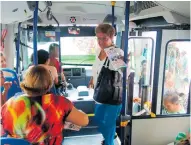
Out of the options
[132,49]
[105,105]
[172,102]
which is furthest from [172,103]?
[105,105]

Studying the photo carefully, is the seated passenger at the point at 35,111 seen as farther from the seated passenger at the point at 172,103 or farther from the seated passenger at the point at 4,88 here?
the seated passenger at the point at 172,103

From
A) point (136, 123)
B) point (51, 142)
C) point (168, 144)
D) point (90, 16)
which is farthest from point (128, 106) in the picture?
point (90, 16)

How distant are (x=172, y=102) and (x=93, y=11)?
222cm

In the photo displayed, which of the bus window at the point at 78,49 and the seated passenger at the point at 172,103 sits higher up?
the bus window at the point at 78,49

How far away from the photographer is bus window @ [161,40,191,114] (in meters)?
→ 3.42

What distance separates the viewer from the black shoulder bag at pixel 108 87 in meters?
2.21

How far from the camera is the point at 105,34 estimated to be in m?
2.14

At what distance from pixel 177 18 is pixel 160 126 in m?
1.44

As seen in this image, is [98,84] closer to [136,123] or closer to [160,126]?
[136,123]

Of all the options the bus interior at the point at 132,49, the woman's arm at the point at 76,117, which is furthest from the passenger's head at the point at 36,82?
the bus interior at the point at 132,49

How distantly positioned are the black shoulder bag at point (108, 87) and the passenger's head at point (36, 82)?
753 mm

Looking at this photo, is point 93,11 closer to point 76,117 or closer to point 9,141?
point 76,117

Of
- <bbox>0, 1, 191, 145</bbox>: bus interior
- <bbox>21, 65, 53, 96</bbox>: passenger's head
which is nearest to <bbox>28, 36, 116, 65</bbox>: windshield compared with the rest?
<bbox>0, 1, 191, 145</bbox>: bus interior

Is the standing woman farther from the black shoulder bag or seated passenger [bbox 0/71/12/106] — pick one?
seated passenger [bbox 0/71/12/106]
